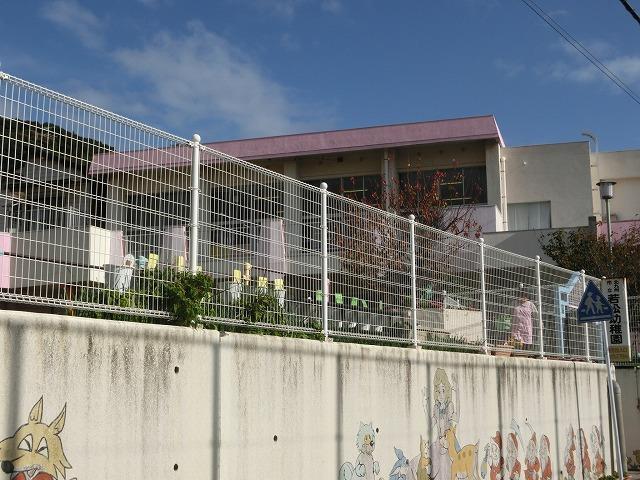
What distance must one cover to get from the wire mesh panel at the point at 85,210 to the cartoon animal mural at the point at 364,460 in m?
2.90

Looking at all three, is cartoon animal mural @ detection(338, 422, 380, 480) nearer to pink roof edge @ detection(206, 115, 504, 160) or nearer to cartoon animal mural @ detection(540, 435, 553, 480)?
cartoon animal mural @ detection(540, 435, 553, 480)

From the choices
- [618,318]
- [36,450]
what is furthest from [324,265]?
[618,318]

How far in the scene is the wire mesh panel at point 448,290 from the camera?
1041 centimetres

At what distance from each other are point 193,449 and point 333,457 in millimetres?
2090

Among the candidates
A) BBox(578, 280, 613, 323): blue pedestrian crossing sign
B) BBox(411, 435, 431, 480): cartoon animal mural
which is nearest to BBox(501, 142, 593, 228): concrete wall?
BBox(578, 280, 613, 323): blue pedestrian crossing sign

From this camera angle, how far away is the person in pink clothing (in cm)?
1307

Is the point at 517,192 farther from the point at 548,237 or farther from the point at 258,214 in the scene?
the point at 258,214

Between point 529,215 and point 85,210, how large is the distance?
90.4 feet

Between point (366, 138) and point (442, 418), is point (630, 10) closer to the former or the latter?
point (442, 418)

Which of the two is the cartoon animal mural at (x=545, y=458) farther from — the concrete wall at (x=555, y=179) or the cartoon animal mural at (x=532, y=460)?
the concrete wall at (x=555, y=179)

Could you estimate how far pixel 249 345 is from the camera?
6.99 meters

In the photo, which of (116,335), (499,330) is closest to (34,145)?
(116,335)

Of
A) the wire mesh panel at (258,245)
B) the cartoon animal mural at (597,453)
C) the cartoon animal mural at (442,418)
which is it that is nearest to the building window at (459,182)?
the cartoon animal mural at (597,453)

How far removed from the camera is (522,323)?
13.3 metres
